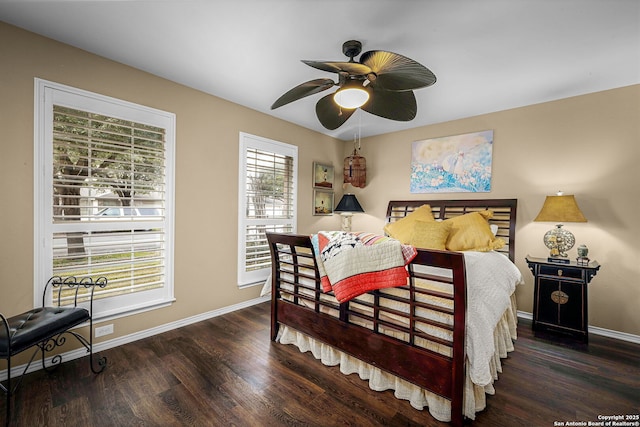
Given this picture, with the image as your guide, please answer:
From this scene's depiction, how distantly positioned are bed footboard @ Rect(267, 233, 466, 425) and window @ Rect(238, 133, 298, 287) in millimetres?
1197

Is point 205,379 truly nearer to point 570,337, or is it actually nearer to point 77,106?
point 77,106

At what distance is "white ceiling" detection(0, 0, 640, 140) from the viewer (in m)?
1.84

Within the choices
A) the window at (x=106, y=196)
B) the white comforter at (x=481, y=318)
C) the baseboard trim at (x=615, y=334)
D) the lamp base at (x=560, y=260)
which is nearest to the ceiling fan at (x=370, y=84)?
the white comforter at (x=481, y=318)

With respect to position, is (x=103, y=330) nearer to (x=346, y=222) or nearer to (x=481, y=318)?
(x=481, y=318)

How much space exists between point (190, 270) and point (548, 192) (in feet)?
14.0

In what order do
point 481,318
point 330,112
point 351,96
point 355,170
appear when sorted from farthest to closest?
point 355,170
point 330,112
point 351,96
point 481,318

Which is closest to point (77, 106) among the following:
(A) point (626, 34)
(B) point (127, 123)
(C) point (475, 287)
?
(B) point (127, 123)

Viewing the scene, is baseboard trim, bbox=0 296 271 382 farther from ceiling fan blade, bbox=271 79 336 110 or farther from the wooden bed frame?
ceiling fan blade, bbox=271 79 336 110

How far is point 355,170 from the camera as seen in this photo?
458 centimetres

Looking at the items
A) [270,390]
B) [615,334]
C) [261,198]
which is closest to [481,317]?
[270,390]

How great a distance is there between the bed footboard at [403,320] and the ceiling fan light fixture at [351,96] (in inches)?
43.5

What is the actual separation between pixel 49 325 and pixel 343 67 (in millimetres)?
2552

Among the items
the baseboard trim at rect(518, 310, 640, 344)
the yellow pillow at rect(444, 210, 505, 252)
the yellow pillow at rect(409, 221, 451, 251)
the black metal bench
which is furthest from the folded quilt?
the baseboard trim at rect(518, 310, 640, 344)

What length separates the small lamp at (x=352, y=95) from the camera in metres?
1.94
